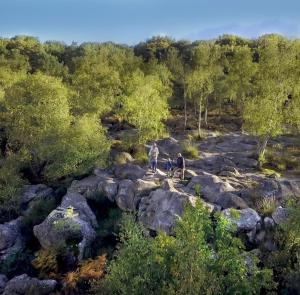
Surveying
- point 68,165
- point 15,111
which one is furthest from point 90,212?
point 15,111

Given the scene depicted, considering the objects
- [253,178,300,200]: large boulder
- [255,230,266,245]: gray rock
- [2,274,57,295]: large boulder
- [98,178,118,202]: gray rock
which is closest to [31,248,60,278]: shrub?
[2,274,57,295]: large boulder

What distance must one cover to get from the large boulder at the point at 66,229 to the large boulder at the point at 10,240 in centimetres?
193

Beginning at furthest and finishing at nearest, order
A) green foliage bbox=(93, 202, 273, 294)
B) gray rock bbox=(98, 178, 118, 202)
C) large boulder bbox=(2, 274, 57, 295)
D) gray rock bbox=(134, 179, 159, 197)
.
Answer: gray rock bbox=(98, 178, 118, 202) < gray rock bbox=(134, 179, 159, 197) < large boulder bbox=(2, 274, 57, 295) < green foliage bbox=(93, 202, 273, 294)

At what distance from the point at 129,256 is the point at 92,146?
986 inches

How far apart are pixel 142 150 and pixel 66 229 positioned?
54.5 feet

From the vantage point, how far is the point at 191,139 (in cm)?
6009

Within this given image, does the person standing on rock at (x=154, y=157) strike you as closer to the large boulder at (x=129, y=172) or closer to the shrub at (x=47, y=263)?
the large boulder at (x=129, y=172)

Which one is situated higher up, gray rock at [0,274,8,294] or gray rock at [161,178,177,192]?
gray rock at [161,178,177,192]

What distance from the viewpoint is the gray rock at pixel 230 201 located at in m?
34.7

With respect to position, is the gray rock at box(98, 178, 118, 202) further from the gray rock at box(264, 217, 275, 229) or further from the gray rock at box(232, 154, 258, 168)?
the gray rock at box(232, 154, 258, 168)

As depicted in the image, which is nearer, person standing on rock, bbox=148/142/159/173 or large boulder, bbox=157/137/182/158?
person standing on rock, bbox=148/142/159/173

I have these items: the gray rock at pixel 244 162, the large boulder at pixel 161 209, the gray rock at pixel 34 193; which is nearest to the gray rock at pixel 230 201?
the large boulder at pixel 161 209

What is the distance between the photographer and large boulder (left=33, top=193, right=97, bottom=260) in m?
35.2

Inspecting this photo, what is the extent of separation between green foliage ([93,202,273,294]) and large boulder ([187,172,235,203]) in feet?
46.7
